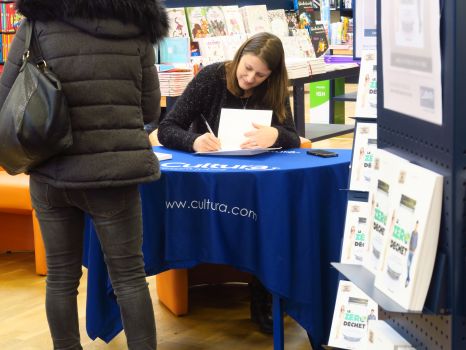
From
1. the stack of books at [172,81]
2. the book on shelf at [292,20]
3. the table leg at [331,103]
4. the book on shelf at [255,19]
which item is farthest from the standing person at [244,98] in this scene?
the table leg at [331,103]

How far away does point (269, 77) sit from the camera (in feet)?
11.9

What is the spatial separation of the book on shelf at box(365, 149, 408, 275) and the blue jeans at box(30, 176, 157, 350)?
91cm

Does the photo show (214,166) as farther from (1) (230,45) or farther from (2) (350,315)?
(1) (230,45)

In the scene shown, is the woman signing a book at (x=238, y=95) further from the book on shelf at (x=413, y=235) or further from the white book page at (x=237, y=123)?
the book on shelf at (x=413, y=235)

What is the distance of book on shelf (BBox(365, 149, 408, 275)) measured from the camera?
184cm

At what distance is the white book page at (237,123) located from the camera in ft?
11.3

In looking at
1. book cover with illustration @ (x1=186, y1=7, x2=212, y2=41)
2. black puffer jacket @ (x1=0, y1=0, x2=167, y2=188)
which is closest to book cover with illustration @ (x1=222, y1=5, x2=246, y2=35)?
book cover with illustration @ (x1=186, y1=7, x2=212, y2=41)

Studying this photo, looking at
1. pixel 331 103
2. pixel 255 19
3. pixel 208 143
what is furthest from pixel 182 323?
pixel 331 103

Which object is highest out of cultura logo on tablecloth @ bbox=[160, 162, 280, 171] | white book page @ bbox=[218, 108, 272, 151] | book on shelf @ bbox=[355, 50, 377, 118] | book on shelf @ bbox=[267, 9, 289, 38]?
book on shelf @ bbox=[267, 9, 289, 38]

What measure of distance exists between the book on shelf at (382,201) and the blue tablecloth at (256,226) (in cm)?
109

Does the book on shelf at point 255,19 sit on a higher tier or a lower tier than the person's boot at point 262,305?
higher

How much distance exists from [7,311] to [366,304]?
5.75ft

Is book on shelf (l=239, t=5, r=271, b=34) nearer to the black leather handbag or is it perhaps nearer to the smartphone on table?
the smartphone on table

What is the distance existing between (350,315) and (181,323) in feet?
3.21
